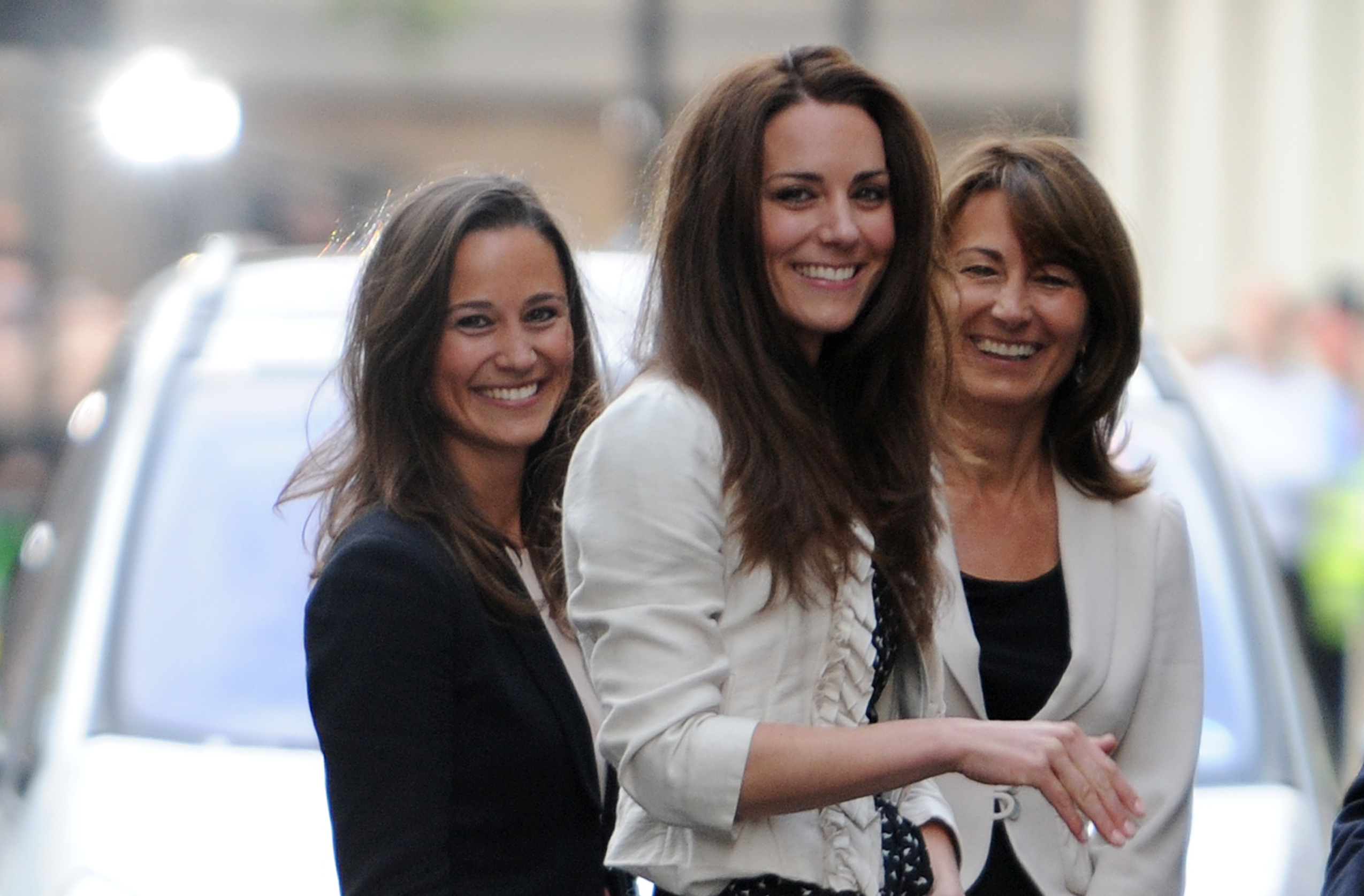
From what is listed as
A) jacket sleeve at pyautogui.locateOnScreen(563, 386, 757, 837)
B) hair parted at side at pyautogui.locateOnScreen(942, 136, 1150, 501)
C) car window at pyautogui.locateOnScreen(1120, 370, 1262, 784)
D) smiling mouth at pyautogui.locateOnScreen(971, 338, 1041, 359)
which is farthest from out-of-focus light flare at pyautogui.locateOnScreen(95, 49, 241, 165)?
jacket sleeve at pyautogui.locateOnScreen(563, 386, 757, 837)

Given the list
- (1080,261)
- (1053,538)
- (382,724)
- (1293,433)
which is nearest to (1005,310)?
(1080,261)

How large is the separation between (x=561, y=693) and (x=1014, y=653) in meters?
0.74

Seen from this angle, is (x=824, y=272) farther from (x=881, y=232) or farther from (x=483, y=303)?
(x=483, y=303)

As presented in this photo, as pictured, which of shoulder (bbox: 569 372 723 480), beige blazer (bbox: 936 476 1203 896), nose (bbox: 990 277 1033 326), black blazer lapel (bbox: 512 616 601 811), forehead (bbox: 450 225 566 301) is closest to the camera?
shoulder (bbox: 569 372 723 480)

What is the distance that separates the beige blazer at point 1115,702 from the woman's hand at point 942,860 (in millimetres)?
164

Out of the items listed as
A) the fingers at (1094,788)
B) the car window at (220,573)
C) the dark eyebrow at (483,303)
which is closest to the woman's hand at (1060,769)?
the fingers at (1094,788)

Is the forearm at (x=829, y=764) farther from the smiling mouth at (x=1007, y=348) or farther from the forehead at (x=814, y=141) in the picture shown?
the smiling mouth at (x=1007, y=348)

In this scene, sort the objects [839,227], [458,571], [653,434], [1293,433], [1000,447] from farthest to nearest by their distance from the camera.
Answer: [1293,433] < [1000,447] < [458,571] < [839,227] < [653,434]

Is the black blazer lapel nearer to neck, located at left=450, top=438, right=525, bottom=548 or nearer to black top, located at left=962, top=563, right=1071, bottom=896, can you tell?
neck, located at left=450, top=438, right=525, bottom=548

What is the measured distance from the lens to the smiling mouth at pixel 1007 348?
3.12 m

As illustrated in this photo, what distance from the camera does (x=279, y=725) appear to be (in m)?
3.81

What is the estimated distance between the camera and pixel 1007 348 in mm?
3121

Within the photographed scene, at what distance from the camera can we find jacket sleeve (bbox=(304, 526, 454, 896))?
2.37m

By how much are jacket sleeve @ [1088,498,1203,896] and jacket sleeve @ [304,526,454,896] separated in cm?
101
